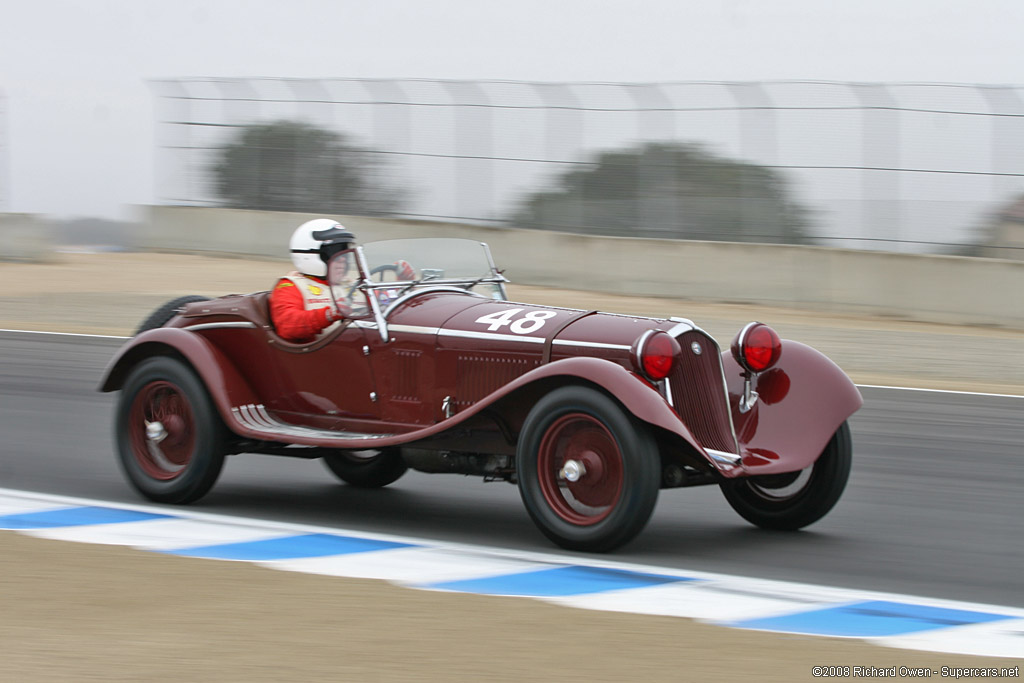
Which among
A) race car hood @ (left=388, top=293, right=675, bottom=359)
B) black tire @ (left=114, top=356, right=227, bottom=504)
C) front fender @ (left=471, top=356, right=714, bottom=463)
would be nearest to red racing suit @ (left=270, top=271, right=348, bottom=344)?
race car hood @ (left=388, top=293, right=675, bottom=359)

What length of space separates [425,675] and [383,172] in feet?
61.9

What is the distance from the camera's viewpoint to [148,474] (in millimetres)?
6340

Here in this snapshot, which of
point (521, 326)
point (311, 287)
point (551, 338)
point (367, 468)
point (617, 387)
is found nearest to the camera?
point (617, 387)

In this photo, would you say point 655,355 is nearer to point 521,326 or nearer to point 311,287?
point 521,326

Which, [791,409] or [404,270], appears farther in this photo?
[404,270]

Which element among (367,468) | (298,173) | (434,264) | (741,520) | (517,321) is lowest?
(741,520)

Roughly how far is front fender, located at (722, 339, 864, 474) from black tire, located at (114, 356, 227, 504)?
2.57 m

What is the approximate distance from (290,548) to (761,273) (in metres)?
14.4

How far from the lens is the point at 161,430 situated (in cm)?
633

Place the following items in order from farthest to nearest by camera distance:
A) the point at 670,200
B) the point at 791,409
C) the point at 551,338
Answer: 1. the point at 670,200
2. the point at 791,409
3. the point at 551,338

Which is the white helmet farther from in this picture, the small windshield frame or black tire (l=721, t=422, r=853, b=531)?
black tire (l=721, t=422, r=853, b=531)

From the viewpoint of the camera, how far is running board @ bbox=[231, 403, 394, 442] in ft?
19.6

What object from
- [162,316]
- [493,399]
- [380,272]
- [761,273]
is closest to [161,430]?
[162,316]

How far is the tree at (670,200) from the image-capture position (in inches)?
741
